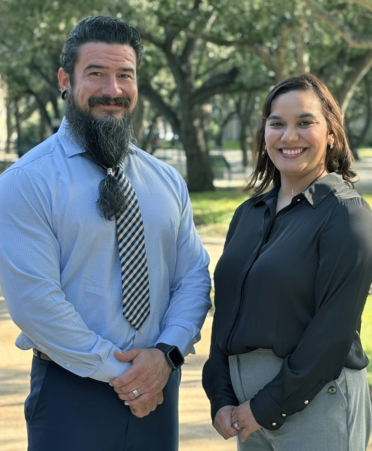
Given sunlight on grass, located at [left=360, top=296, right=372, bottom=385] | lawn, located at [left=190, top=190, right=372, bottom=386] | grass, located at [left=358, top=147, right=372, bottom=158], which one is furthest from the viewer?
grass, located at [left=358, top=147, right=372, bottom=158]

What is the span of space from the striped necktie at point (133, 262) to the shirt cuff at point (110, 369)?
165 mm

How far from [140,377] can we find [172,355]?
0.17 m

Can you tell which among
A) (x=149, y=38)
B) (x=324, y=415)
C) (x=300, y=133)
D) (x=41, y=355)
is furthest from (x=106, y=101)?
(x=149, y=38)

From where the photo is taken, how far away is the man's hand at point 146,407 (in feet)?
8.27

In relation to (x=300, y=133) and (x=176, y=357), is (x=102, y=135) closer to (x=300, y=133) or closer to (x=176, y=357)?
(x=300, y=133)

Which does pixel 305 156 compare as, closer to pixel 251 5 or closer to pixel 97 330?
pixel 97 330

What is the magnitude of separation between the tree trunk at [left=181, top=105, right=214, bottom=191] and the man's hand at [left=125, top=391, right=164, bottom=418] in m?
16.1

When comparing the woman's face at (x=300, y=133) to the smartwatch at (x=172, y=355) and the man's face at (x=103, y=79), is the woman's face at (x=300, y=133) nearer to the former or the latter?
the man's face at (x=103, y=79)

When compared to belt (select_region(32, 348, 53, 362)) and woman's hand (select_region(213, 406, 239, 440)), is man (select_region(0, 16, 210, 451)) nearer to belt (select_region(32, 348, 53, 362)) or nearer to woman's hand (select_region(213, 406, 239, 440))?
belt (select_region(32, 348, 53, 362))

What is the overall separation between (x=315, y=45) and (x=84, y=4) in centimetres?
708

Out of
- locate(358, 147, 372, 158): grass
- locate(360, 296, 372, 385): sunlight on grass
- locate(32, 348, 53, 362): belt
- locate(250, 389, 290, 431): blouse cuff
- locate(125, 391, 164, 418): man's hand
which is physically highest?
locate(32, 348, 53, 362): belt

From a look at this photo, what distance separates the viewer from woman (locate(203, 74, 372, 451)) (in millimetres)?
2252

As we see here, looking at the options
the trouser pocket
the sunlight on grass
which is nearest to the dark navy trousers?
the trouser pocket

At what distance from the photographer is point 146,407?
255 cm
